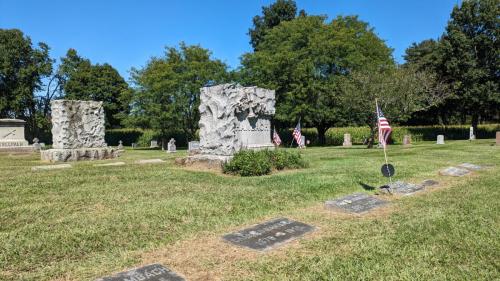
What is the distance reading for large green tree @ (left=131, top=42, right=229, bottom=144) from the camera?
96.1 feet

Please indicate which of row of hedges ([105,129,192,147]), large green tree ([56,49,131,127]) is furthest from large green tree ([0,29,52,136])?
row of hedges ([105,129,192,147])

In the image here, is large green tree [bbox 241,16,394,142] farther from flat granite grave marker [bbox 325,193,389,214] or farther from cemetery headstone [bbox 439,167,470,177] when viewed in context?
flat granite grave marker [bbox 325,193,389,214]

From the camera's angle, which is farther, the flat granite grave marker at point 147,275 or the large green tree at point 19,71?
the large green tree at point 19,71

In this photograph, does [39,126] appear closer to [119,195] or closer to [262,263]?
[119,195]

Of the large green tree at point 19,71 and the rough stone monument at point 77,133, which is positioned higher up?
the large green tree at point 19,71

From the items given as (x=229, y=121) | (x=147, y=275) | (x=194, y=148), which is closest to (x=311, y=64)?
(x=194, y=148)

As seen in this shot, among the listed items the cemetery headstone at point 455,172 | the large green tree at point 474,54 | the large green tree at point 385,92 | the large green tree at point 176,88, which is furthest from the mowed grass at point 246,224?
the large green tree at point 474,54

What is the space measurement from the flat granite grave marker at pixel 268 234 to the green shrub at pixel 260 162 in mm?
Result: 5018

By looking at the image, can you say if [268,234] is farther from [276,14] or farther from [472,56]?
[276,14]

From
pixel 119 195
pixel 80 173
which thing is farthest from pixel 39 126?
pixel 119 195

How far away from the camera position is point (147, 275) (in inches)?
157

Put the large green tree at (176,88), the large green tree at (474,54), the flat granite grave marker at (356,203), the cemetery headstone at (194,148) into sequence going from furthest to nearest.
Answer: the large green tree at (474,54) → the large green tree at (176,88) → the cemetery headstone at (194,148) → the flat granite grave marker at (356,203)

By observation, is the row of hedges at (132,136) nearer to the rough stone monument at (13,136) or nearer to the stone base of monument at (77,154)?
the rough stone monument at (13,136)

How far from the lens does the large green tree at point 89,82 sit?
4297 centimetres
